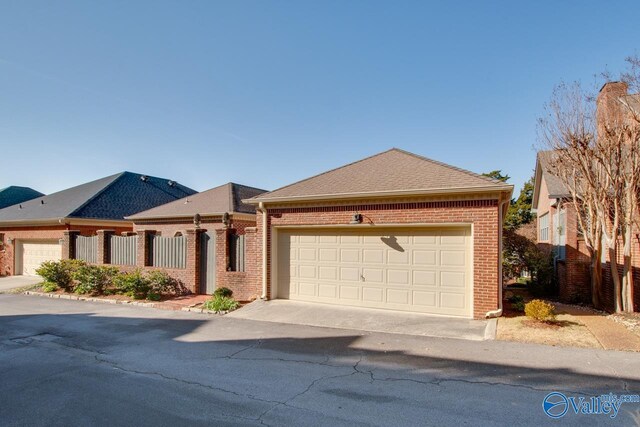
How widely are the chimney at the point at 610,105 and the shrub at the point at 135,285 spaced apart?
15308mm

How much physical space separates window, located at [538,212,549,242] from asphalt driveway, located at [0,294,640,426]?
14488 millimetres

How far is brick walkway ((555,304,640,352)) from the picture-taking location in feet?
23.0

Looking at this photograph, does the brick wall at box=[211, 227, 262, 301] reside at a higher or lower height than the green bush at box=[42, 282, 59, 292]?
higher

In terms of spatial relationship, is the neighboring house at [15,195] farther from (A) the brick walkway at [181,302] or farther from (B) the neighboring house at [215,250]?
(A) the brick walkway at [181,302]

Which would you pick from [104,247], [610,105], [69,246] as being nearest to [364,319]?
[610,105]

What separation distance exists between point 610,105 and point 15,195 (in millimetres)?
45240

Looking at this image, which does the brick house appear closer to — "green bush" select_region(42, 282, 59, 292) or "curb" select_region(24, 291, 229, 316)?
"curb" select_region(24, 291, 229, 316)

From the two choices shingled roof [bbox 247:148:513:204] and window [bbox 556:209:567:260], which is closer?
shingled roof [bbox 247:148:513:204]

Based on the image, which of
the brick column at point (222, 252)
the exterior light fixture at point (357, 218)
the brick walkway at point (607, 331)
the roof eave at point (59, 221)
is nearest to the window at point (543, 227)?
the brick walkway at point (607, 331)

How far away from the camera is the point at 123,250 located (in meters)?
15.7

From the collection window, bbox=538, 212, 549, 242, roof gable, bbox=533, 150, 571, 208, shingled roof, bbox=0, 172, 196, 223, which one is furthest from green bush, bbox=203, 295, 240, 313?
window, bbox=538, 212, 549, 242

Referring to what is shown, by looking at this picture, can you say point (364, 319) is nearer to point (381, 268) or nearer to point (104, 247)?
point (381, 268)

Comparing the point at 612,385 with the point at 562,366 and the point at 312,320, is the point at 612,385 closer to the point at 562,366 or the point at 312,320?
the point at 562,366

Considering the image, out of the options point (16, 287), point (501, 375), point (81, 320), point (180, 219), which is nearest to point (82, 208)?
point (16, 287)
